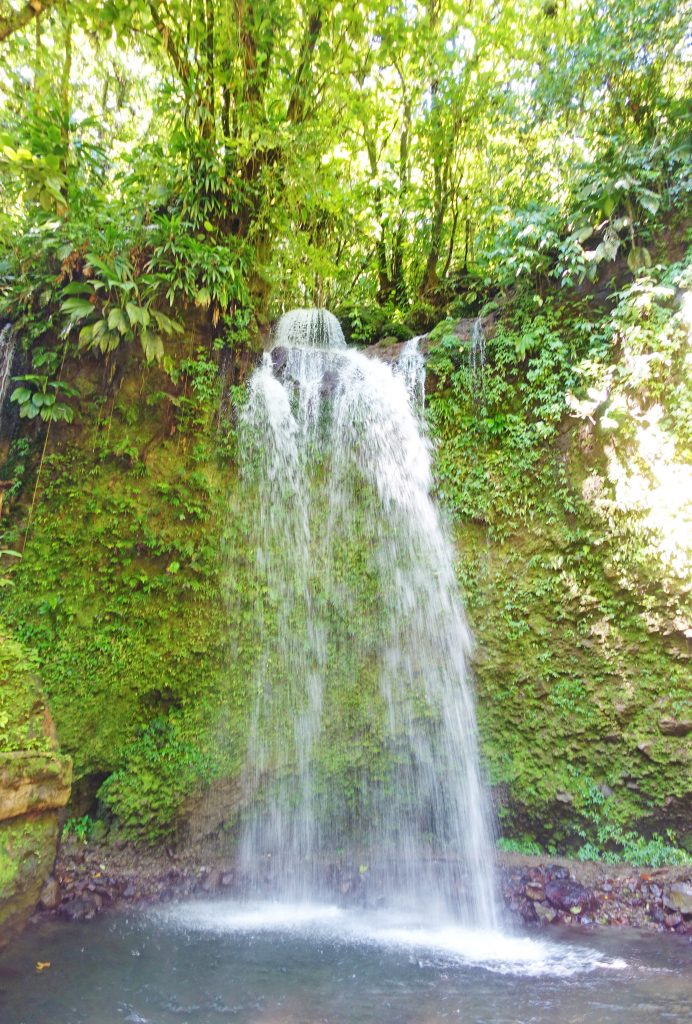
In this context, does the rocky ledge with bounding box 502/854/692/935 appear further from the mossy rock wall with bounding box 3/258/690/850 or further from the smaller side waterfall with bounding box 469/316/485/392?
the smaller side waterfall with bounding box 469/316/485/392

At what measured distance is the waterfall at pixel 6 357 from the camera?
690 centimetres

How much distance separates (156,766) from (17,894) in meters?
1.61

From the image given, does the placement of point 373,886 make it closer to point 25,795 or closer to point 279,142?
point 25,795

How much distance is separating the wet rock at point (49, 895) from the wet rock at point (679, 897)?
492cm

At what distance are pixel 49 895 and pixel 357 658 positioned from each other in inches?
128

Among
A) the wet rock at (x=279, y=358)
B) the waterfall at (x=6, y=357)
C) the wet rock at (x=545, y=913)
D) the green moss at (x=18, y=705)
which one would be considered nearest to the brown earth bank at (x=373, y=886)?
the wet rock at (x=545, y=913)

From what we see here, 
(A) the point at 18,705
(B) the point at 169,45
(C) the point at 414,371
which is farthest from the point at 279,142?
(A) the point at 18,705

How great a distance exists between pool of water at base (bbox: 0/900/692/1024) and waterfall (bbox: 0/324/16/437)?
17.8 ft

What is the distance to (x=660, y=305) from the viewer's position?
20.7 feet

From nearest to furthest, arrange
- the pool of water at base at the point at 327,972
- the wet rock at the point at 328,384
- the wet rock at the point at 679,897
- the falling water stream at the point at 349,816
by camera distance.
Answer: the pool of water at base at the point at 327,972, the falling water stream at the point at 349,816, the wet rock at the point at 679,897, the wet rock at the point at 328,384

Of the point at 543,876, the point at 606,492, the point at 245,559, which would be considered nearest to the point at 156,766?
the point at 245,559

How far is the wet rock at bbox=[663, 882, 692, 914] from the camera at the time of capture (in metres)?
4.75

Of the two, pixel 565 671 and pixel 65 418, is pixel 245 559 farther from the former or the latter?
pixel 565 671

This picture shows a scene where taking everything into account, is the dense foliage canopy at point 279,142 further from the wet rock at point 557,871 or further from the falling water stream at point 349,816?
the wet rock at point 557,871
